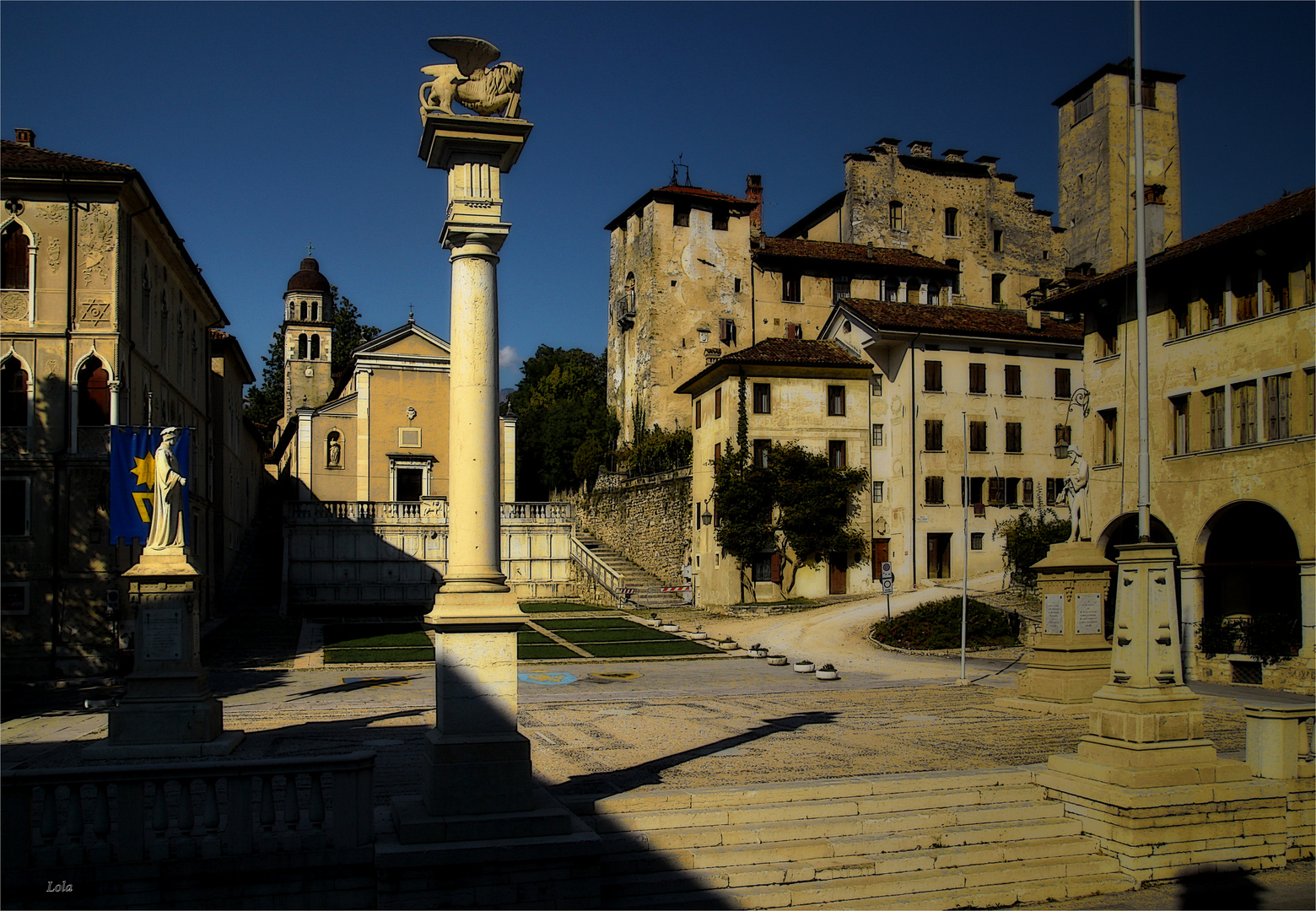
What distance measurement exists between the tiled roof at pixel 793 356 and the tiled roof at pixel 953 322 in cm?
182

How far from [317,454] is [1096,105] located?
1755 inches

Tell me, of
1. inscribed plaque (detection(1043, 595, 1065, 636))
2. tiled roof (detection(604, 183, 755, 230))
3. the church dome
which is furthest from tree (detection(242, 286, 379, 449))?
Result: inscribed plaque (detection(1043, 595, 1065, 636))

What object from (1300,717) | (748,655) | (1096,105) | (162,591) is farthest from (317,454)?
(1300,717)

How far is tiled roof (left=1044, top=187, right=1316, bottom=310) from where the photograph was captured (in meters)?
24.4

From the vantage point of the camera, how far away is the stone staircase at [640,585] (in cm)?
4350

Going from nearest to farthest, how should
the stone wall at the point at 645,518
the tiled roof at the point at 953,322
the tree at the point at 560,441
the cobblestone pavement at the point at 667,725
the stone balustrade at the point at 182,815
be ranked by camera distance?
the stone balustrade at the point at 182,815 → the cobblestone pavement at the point at 667,725 → the tiled roof at the point at 953,322 → the stone wall at the point at 645,518 → the tree at the point at 560,441

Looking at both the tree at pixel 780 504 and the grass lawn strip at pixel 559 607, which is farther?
the tree at pixel 780 504

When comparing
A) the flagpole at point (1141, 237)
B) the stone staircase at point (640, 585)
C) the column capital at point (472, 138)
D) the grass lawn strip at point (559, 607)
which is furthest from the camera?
the stone staircase at point (640, 585)

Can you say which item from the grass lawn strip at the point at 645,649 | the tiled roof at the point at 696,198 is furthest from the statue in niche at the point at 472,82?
the tiled roof at the point at 696,198

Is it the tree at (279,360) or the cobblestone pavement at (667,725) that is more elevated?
the tree at (279,360)

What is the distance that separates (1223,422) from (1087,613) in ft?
34.4

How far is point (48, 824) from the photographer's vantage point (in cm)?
839

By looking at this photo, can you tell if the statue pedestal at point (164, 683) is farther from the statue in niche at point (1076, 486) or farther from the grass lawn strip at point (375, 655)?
the statue in niche at point (1076, 486)

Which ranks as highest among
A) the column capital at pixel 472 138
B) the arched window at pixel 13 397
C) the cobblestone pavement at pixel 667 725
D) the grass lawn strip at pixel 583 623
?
the column capital at pixel 472 138
